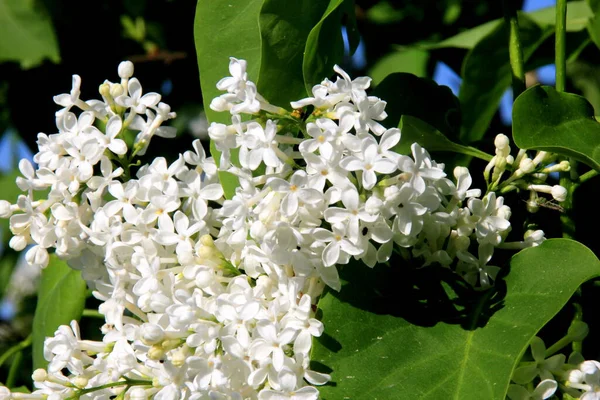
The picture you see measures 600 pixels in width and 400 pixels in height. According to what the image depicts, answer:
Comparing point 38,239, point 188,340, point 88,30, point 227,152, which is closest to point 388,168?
point 227,152

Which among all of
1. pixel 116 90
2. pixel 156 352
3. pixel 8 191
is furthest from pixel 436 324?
pixel 8 191

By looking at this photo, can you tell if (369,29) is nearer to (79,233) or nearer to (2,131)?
(2,131)

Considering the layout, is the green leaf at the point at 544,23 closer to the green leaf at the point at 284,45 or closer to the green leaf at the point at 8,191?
the green leaf at the point at 284,45

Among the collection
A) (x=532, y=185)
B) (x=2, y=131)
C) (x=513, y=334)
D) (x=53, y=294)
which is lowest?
(x=2, y=131)

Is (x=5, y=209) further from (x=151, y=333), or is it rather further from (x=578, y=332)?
(x=578, y=332)

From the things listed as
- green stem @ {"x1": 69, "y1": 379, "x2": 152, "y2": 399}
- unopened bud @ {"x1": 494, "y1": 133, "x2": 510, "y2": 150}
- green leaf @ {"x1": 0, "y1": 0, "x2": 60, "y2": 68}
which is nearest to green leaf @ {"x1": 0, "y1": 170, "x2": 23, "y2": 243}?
green leaf @ {"x1": 0, "y1": 0, "x2": 60, "y2": 68}

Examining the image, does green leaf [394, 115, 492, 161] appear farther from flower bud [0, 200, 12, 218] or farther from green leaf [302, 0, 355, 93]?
flower bud [0, 200, 12, 218]
